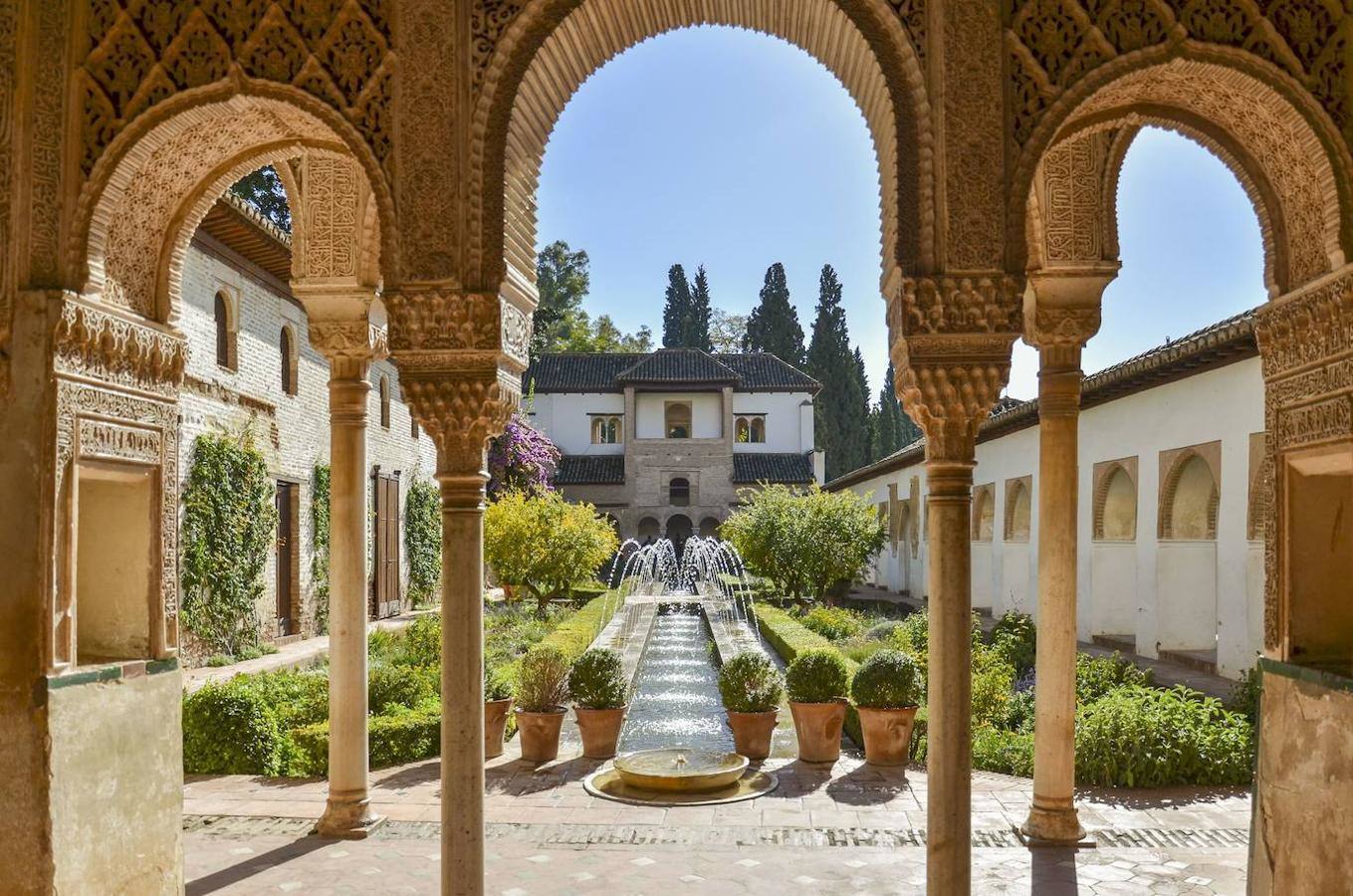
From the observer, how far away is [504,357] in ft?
17.2

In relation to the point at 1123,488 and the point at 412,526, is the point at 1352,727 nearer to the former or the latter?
the point at 1123,488

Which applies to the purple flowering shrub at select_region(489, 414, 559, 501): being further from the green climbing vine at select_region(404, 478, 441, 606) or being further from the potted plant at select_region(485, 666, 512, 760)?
the potted plant at select_region(485, 666, 512, 760)

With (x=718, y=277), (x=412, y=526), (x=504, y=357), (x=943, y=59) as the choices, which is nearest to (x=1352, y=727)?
(x=943, y=59)

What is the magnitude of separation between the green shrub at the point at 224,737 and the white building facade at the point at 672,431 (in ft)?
107

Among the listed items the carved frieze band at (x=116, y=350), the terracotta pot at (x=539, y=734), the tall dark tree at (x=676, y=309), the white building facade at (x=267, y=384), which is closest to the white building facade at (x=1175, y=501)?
the terracotta pot at (x=539, y=734)

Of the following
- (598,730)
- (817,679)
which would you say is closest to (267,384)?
(598,730)

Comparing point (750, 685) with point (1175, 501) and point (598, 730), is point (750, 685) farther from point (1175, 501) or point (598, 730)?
point (1175, 501)

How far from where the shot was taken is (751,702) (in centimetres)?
932

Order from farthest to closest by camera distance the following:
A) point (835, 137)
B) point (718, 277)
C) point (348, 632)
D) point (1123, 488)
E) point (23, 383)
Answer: point (718, 277) → point (1123, 488) → point (835, 137) → point (348, 632) → point (23, 383)

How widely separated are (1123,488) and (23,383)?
49.2 feet

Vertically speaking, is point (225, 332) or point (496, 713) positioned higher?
point (225, 332)

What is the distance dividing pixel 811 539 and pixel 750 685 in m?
14.1

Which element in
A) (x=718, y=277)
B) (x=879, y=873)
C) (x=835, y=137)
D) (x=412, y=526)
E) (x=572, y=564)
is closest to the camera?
(x=879, y=873)

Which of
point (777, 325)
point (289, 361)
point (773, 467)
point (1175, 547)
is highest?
point (777, 325)
